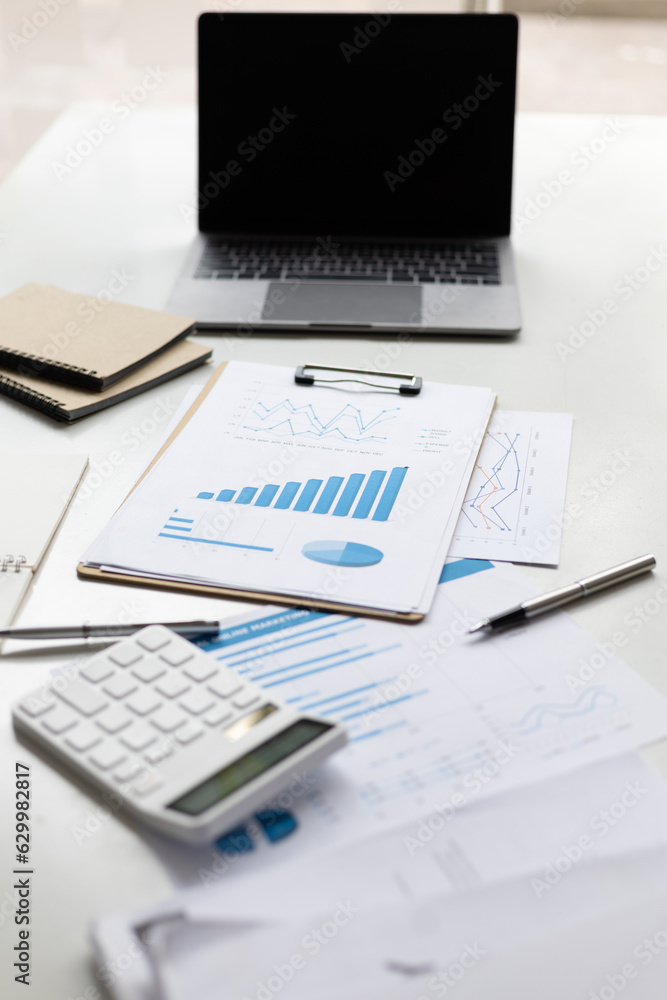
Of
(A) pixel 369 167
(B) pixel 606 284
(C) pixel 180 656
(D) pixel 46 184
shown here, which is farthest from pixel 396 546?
(D) pixel 46 184

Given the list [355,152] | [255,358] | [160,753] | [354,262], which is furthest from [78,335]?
[160,753]

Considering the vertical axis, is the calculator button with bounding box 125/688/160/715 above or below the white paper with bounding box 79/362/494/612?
below

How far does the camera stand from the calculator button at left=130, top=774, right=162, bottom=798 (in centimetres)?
51

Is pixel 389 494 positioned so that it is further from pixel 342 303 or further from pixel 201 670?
pixel 342 303

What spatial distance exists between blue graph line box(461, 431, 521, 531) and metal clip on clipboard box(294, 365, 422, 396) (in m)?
0.11

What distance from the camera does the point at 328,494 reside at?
0.80 metres

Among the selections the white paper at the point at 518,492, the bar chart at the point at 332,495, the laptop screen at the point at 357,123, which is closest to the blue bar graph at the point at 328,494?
the bar chart at the point at 332,495

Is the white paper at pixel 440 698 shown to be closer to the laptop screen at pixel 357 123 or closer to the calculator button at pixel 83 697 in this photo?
the calculator button at pixel 83 697

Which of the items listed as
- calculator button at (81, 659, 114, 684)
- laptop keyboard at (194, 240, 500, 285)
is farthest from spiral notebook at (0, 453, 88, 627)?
laptop keyboard at (194, 240, 500, 285)

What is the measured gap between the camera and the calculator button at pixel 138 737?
53 cm

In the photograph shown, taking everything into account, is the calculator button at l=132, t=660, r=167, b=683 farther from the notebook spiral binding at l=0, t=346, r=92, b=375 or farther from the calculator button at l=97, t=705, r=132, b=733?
the notebook spiral binding at l=0, t=346, r=92, b=375

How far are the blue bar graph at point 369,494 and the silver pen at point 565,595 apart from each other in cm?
16

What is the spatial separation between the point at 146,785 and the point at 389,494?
1.20 feet

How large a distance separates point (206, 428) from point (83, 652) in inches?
12.4
